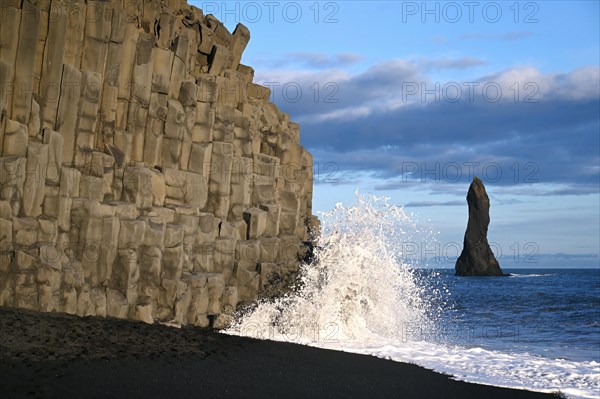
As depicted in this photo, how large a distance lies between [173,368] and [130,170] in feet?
30.8

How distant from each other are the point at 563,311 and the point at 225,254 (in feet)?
97.7

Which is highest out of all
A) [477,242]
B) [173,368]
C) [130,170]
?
[477,242]

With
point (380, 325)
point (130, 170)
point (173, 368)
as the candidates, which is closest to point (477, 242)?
point (380, 325)

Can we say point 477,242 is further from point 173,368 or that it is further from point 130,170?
point 173,368

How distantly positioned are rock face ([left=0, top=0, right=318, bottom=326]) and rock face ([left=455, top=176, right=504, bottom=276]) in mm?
93819

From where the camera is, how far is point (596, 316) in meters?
43.1

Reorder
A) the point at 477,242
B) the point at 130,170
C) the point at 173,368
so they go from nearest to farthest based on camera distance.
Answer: the point at 173,368 < the point at 130,170 < the point at 477,242

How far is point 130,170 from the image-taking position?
2295 centimetres

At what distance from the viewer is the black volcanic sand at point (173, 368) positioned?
42.7 feet

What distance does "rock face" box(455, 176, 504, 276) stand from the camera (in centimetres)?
12019

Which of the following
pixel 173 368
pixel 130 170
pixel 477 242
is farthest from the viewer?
pixel 477 242

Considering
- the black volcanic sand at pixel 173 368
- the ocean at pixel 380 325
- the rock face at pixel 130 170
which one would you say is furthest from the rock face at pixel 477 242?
the black volcanic sand at pixel 173 368

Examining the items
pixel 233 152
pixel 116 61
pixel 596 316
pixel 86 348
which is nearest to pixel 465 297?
pixel 596 316

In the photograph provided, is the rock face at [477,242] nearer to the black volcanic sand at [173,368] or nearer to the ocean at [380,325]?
the ocean at [380,325]
